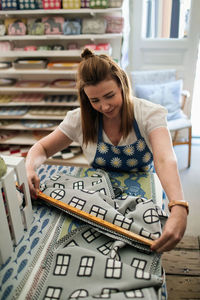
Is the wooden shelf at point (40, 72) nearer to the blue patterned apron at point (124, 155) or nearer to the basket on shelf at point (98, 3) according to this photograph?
the basket on shelf at point (98, 3)

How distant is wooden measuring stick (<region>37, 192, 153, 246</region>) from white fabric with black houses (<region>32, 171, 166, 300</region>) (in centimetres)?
1

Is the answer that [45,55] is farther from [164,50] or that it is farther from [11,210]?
[11,210]

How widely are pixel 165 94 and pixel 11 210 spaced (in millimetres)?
2576

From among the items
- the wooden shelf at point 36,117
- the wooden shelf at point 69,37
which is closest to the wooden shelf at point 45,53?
the wooden shelf at point 69,37

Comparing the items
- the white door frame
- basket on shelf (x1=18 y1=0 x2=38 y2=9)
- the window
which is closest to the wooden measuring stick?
basket on shelf (x1=18 y1=0 x2=38 y2=9)

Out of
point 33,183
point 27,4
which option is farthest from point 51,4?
point 33,183

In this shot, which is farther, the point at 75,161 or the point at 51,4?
the point at 75,161

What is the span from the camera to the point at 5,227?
86 cm

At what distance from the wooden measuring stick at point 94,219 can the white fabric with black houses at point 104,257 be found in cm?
1

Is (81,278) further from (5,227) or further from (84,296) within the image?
(5,227)

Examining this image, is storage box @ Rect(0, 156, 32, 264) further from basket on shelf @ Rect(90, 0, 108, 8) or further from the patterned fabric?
basket on shelf @ Rect(90, 0, 108, 8)

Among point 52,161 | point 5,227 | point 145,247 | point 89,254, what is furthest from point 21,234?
point 52,161

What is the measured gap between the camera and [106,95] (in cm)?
125

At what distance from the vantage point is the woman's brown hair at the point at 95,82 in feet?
4.03
